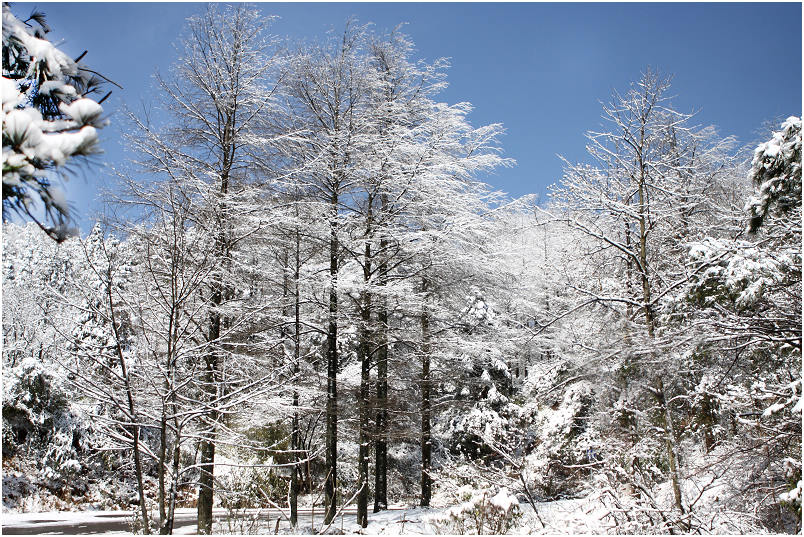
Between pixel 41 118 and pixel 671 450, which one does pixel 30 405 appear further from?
pixel 671 450

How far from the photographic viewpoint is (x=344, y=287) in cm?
907

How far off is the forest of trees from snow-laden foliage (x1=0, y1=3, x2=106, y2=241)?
125mm

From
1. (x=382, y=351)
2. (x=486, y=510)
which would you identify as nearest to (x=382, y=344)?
(x=382, y=351)

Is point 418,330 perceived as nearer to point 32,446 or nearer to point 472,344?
point 472,344

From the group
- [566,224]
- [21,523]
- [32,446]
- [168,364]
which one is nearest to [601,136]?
[566,224]

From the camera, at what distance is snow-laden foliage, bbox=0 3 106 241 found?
2168mm

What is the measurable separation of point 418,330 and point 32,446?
43.8 feet

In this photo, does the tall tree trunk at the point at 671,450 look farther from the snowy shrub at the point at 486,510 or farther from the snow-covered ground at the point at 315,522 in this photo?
the snowy shrub at the point at 486,510

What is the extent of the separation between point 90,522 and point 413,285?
1026 cm

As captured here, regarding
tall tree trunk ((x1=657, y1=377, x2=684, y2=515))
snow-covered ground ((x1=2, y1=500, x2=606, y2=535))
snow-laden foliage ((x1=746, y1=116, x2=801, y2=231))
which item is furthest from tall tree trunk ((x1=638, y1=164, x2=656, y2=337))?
snow-covered ground ((x1=2, y1=500, x2=606, y2=535))

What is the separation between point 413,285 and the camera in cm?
→ 1060

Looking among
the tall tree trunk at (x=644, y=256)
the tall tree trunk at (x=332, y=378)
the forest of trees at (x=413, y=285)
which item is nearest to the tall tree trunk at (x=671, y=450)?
the forest of trees at (x=413, y=285)

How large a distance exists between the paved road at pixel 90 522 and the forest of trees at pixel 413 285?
0.71 meters

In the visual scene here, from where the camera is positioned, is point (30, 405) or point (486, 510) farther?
point (30, 405)
